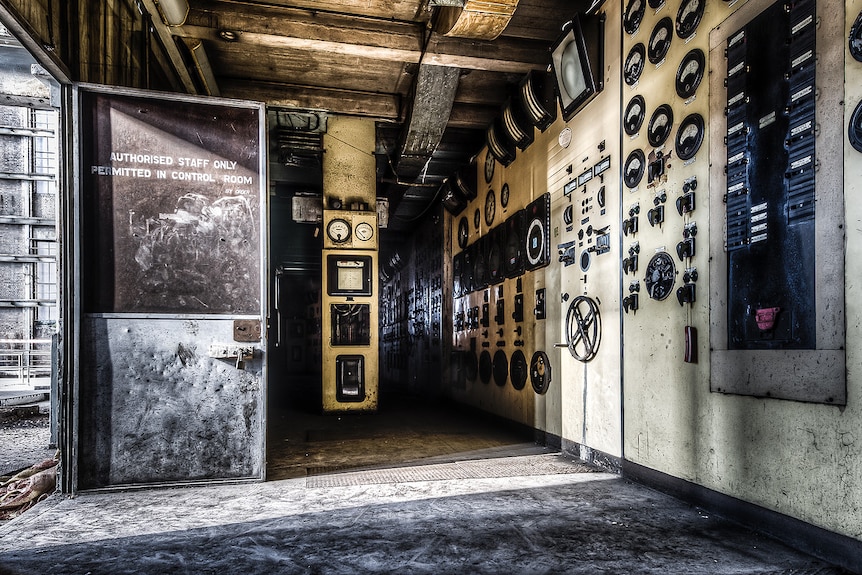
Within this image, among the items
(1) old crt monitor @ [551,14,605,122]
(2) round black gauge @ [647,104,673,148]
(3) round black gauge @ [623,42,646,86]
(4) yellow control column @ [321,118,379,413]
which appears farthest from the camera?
(4) yellow control column @ [321,118,379,413]

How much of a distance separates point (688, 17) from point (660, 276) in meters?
1.73

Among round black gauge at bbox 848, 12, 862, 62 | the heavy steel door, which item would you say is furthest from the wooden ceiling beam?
round black gauge at bbox 848, 12, 862, 62

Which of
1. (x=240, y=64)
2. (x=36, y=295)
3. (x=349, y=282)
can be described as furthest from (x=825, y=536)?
(x=36, y=295)

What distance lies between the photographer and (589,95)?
439 centimetres

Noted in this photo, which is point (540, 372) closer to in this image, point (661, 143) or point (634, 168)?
point (634, 168)

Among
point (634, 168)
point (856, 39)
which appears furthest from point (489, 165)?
point (856, 39)

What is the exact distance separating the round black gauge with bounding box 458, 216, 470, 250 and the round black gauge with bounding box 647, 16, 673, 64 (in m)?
4.55

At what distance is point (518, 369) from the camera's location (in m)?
5.79

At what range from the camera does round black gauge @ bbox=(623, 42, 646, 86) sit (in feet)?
Result: 12.2

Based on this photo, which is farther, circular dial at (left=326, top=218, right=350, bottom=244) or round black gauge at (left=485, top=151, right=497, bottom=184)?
circular dial at (left=326, top=218, right=350, bottom=244)

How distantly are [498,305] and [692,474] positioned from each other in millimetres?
3606

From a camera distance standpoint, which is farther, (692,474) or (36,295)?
(36,295)

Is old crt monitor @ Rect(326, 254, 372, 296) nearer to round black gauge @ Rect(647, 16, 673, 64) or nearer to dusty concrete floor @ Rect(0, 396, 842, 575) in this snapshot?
dusty concrete floor @ Rect(0, 396, 842, 575)

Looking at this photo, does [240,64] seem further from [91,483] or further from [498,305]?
[91,483]
